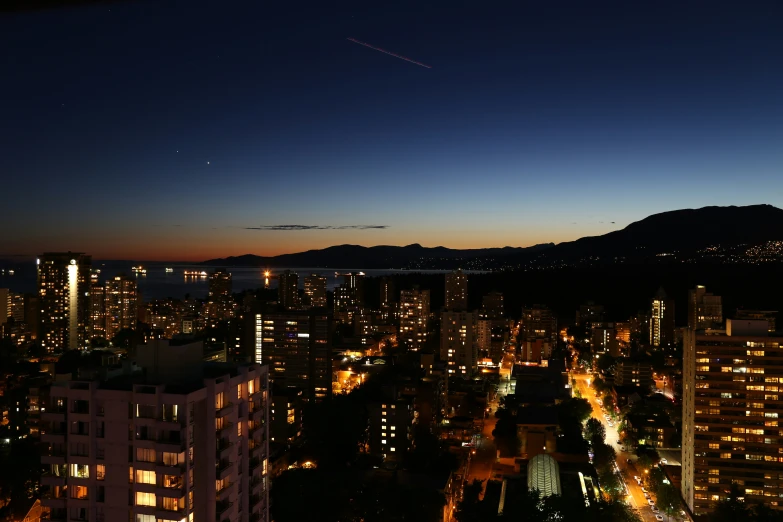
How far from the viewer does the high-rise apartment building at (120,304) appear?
798 inches

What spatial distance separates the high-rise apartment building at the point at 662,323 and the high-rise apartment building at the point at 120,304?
18304 mm

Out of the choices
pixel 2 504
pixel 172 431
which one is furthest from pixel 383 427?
pixel 172 431

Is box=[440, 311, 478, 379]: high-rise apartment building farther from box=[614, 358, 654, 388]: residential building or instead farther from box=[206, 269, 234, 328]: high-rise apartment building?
box=[206, 269, 234, 328]: high-rise apartment building

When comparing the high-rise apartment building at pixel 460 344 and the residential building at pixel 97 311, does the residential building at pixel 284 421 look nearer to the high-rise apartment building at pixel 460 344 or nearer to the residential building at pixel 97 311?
the high-rise apartment building at pixel 460 344

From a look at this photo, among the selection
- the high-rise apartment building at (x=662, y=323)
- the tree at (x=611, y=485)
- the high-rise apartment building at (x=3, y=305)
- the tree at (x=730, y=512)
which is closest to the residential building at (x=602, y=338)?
the high-rise apartment building at (x=662, y=323)

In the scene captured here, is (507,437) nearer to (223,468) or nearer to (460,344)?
(460,344)

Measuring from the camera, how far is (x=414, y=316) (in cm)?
2034

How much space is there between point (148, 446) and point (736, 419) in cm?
740

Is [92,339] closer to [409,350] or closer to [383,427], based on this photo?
[409,350]

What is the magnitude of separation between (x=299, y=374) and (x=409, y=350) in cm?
714

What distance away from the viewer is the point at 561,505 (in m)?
5.97

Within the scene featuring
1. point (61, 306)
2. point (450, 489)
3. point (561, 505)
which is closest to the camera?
point (561, 505)

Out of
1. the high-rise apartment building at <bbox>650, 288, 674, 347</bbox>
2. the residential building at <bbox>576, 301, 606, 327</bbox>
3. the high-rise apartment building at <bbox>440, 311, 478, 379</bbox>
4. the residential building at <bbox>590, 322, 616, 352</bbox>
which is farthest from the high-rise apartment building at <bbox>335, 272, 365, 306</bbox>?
the high-rise apartment building at <bbox>650, 288, 674, 347</bbox>

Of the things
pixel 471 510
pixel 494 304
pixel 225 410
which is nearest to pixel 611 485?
pixel 471 510
